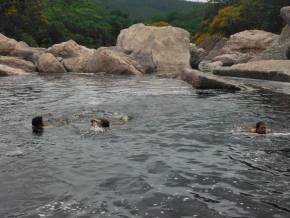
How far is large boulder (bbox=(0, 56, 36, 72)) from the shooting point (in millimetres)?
32969

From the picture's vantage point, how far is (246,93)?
61.1 ft

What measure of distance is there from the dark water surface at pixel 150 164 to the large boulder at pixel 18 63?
18368mm

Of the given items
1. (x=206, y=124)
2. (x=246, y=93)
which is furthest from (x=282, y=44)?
(x=206, y=124)

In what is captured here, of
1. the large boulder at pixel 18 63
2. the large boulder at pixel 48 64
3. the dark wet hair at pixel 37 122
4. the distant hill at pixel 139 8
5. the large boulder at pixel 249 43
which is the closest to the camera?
the dark wet hair at pixel 37 122

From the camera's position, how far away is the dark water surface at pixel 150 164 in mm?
6426

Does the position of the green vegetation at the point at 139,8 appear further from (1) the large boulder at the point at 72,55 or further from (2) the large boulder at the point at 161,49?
(1) the large boulder at the point at 72,55

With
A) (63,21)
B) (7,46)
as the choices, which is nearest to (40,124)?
(7,46)

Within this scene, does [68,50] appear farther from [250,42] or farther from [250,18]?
[250,18]

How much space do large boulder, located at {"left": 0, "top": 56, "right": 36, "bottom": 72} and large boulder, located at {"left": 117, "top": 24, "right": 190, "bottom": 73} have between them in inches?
274

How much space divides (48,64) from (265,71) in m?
15.9

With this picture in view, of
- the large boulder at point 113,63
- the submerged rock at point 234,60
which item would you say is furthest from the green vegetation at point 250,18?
the large boulder at point 113,63

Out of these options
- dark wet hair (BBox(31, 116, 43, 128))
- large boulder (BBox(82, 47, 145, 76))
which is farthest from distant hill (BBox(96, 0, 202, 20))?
dark wet hair (BBox(31, 116, 43, 128))

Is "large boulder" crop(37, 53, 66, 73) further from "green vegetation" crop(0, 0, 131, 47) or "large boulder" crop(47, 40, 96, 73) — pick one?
"green vegetation" crop(0, 0, 131, 47)

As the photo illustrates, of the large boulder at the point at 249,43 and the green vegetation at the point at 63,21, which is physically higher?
the green vegetation at the point at 63,21
